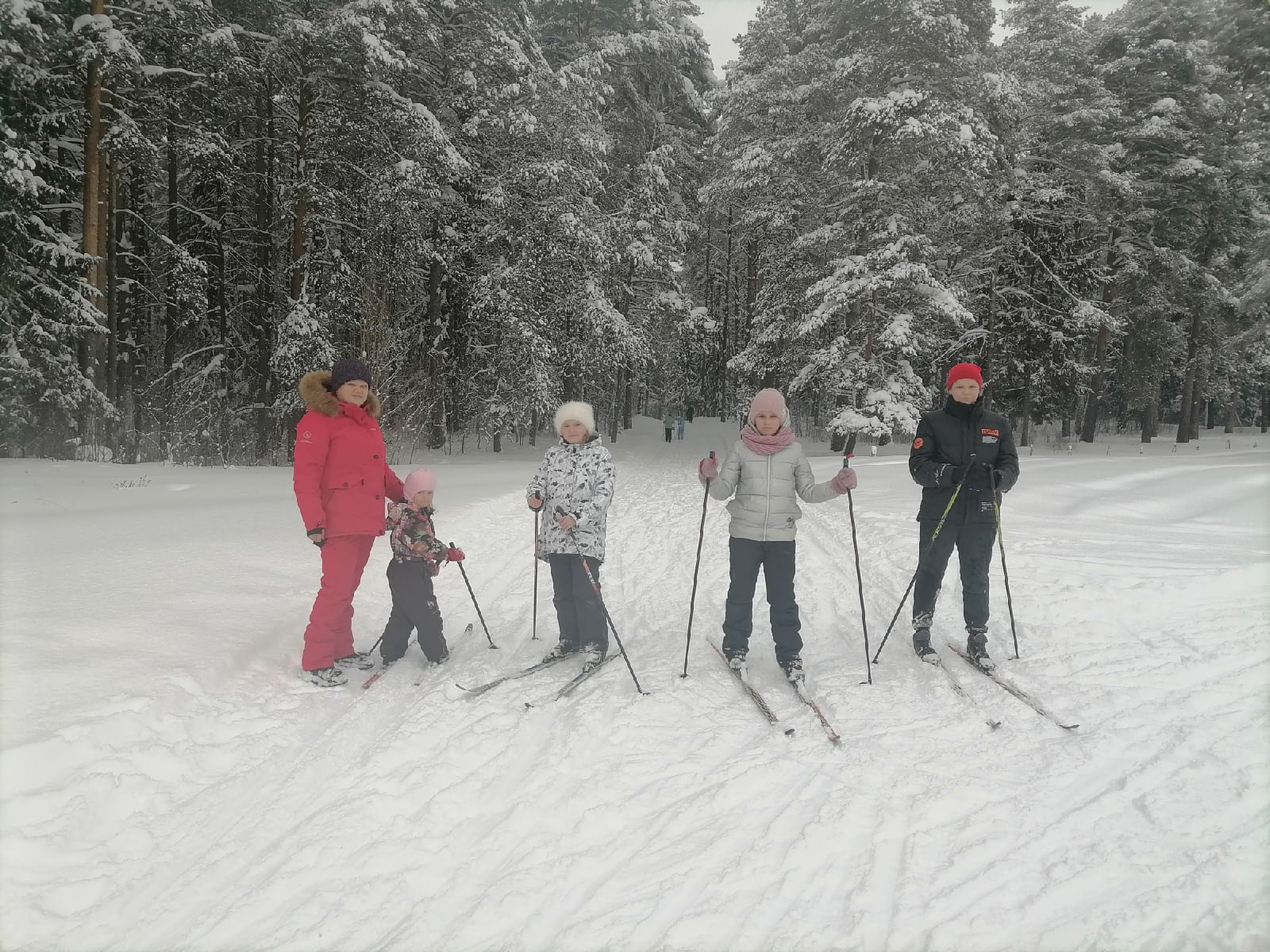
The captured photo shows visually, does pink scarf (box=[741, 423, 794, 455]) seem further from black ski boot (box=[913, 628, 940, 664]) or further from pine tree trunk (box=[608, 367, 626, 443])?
pine tree trunk (box=[608, 367, 626, 443])

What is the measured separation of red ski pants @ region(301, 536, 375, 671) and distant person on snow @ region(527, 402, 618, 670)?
131cm

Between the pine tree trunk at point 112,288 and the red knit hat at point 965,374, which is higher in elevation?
the pine tree trunk at point 112,288

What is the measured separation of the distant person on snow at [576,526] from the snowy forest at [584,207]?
10047 millimetres

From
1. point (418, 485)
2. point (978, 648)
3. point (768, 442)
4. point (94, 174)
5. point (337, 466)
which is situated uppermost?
point (94, 174)

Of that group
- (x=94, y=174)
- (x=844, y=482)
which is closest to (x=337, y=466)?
(x=844, y=482)

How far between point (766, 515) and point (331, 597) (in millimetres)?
3070

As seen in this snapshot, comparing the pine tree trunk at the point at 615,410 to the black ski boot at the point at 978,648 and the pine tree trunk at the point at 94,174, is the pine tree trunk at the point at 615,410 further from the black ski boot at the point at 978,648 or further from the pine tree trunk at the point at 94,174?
the black ski boot at the point at 978,648

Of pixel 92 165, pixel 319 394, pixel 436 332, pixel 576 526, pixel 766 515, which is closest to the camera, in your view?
pixel 319 394

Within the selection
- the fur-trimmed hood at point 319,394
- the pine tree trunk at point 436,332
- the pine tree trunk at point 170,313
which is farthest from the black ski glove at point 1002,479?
the pine tree trunk at point 436,332

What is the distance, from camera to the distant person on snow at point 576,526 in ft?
16.9

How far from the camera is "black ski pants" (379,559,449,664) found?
5012 mm

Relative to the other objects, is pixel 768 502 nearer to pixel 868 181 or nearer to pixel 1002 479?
pixel 1002 479

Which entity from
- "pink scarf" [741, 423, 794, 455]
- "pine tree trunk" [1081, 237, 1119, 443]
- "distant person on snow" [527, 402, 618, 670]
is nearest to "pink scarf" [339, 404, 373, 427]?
"distant person on snow" [527, 402, 618, 670]

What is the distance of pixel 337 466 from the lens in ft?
15.3
